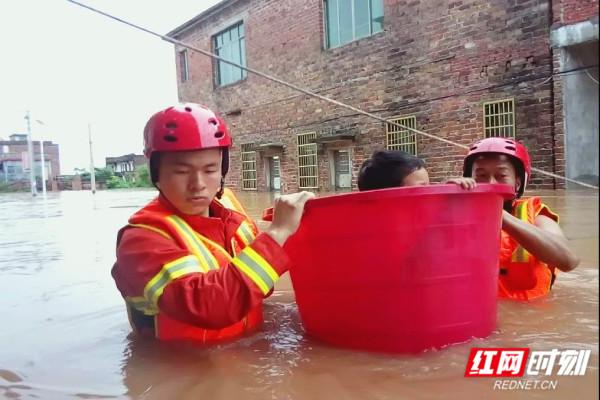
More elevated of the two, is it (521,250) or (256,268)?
(256,268)

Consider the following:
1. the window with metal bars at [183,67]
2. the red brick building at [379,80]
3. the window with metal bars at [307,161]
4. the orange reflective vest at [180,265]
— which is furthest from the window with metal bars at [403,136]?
the window with metal bars at [183,67]

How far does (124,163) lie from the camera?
142 feet

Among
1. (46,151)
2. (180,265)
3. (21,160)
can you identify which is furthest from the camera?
(46,151)

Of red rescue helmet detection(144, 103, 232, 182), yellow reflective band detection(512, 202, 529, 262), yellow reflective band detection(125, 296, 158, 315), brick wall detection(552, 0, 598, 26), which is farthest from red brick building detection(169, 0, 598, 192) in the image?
yellow reflective band detection(125, 296, 158, 315)

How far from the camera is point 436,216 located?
1.68 metres

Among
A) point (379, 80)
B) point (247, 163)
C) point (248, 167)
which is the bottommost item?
point (248, 167)

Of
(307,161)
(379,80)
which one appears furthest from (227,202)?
(307,161)

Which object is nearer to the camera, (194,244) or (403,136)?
(194,244)

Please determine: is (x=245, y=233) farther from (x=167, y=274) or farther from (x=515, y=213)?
(x=515, y=213)

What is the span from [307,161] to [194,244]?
1162cm

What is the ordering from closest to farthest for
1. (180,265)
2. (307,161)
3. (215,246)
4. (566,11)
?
(180,265) → (215,246) → (566,11) → (307,161)

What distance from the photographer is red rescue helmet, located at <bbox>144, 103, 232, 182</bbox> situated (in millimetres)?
1872

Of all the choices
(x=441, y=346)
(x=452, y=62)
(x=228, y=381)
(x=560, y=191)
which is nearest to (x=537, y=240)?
(x=441, y=346)

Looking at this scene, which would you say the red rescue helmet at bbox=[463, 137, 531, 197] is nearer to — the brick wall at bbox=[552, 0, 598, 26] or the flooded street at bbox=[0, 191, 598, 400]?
the flooded street at bbox=[0, 191, 598, 400]
